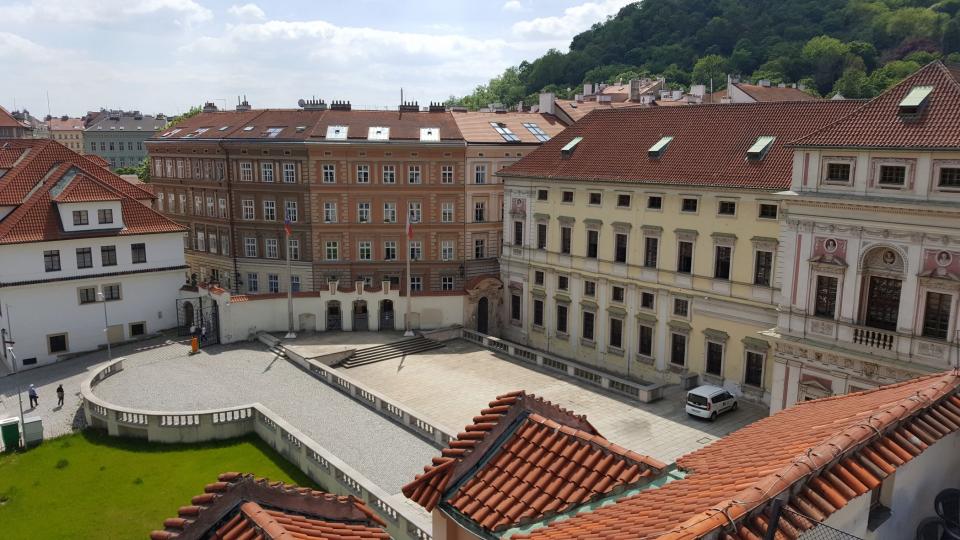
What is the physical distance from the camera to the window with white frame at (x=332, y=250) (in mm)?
52281

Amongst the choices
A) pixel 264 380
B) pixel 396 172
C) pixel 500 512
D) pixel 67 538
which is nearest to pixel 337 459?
pixel 67 538

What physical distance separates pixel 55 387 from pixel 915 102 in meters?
41.8

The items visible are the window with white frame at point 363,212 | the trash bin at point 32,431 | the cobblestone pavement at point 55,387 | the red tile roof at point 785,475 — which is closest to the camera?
the red tile roof at point 785,475

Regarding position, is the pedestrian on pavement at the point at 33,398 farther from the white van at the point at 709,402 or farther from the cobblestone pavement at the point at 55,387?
the white van at the point at 709,402

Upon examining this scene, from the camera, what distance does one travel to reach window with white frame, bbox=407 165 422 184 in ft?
170

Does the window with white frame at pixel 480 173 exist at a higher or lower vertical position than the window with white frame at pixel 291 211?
higher

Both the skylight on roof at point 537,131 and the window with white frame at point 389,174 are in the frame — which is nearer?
the window with white frame at point 389,174

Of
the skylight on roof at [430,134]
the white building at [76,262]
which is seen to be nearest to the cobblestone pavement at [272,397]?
the white building at [76,262]

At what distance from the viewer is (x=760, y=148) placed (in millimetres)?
35031

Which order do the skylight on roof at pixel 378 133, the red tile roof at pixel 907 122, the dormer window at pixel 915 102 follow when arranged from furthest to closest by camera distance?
the skylight on roof at pixel 378 133 < the dormer window at pixel 915 102 < the red tile roof at pixel 907 122

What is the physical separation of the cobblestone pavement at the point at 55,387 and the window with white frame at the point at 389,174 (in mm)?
18460

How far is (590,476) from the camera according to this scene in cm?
1068

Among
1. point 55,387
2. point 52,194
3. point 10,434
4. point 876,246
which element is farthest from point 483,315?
point 876,246

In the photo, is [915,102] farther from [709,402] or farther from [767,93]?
[767,93]
